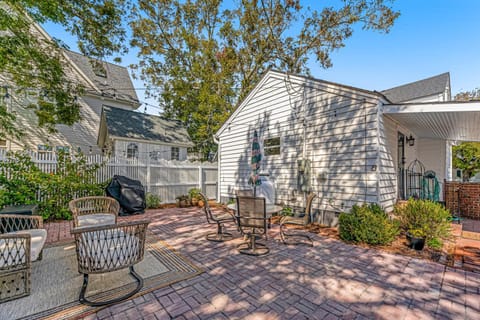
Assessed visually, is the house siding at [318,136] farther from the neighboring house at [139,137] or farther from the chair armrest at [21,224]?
the neighboring house at [139,137]

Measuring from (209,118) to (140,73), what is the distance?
6.55 m

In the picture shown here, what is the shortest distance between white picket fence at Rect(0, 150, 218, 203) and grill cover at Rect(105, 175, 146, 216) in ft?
2.50

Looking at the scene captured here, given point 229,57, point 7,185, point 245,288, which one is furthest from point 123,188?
point 229,57

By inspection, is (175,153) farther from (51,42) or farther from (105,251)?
(105,251)

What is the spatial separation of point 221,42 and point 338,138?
42.5 ft

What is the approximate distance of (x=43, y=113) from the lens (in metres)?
8.90

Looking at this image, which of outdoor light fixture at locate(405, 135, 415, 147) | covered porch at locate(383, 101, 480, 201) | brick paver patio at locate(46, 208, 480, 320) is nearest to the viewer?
brick paver patio at locate(46, 208, 480, 320)

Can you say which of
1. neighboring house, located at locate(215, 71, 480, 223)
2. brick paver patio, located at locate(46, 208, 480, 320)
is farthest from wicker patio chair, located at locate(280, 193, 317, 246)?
neighboring house, located at locate(215, 71, 480, 223)

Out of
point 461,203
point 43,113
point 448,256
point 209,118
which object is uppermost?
point 209,118

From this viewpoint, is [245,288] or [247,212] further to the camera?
[247,212]

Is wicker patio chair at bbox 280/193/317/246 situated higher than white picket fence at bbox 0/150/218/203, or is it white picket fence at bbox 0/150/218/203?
white picket fence at bbox 0/150/218/203

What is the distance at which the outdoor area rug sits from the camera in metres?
2.45

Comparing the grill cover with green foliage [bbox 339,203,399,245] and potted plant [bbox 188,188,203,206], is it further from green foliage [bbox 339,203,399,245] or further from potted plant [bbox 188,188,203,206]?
green foliage [bbox 339,203,399,245]

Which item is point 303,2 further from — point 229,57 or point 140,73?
point 140,73
